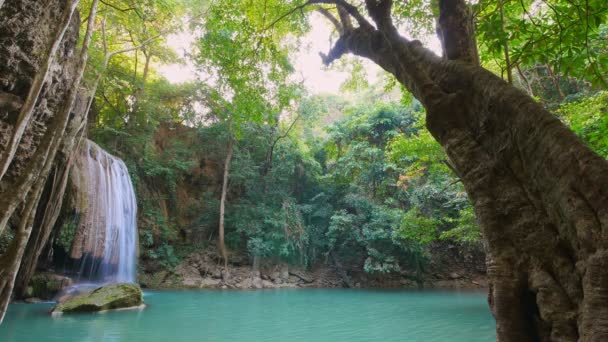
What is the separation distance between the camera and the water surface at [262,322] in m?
6.41

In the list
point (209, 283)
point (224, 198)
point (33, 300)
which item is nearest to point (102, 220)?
point (33, 300)

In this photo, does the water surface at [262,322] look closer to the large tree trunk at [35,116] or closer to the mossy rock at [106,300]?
the mossy rock at [106,300]

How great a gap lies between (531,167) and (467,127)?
27.8 inches

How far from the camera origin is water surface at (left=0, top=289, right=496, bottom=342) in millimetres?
6414

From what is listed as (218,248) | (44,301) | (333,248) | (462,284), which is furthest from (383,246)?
(44,301)

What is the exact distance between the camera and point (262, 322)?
26.2 feet

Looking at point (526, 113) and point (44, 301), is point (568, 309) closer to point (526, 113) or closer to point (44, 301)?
point (526, 113)

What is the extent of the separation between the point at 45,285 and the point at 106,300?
10.4 ft

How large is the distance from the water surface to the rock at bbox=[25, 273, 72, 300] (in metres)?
1.01

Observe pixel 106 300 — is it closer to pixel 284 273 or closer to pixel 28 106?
pixel 28 106

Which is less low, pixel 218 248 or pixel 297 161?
pixel 297 161

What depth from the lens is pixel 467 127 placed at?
108 inches

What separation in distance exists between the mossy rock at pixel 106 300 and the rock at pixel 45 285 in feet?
7.31

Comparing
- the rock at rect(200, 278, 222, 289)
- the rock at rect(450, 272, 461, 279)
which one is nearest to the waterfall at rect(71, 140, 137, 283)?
the rock at rect(200, 278, 222, 289)
